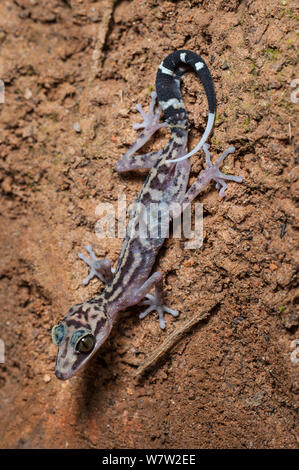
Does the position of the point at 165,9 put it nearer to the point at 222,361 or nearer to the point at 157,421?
the point at 222,361

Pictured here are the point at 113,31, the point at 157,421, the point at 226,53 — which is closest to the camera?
the point at 226,53

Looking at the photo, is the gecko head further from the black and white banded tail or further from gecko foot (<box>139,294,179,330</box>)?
the black and white banded tail

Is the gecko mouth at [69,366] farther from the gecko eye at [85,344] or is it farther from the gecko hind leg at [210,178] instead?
the gecko hind leg at [210,178]

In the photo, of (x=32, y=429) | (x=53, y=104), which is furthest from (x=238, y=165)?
(x=32, y=429)

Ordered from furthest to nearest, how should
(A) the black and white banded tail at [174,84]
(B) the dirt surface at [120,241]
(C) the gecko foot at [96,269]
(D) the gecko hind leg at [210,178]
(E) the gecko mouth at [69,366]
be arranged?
1. (C) the gecko foot at [96,269]
2. (A) the black and white banded tail at [174,84]
3. (D) the gecko hind leg at [210,178]
4. (E) the gecko mouth at [69,366]
5. (B) the dirt surface at [120,241]

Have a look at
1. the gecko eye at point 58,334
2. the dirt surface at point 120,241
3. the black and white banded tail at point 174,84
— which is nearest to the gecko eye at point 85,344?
the gecko eye at point 58,334

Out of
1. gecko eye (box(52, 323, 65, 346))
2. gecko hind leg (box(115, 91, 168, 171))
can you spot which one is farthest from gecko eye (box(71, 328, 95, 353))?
gecko hind leg (box(115, 91, 168, 171))

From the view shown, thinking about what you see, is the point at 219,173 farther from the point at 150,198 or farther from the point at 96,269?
the point at 96,269
